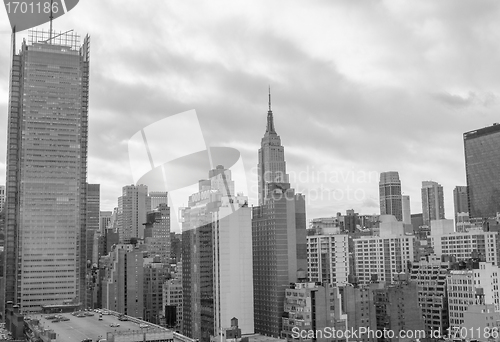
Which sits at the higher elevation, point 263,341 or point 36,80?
point 36,80

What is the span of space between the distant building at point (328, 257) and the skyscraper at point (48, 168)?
1592cm

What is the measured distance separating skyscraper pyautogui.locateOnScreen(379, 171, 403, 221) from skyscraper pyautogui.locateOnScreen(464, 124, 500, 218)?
826 centimetres

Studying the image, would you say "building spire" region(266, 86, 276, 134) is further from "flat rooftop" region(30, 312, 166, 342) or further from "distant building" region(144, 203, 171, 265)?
"flat rooftop" region(30, 312, 166, 342)

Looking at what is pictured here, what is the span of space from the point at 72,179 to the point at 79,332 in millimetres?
19913

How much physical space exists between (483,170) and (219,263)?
4859 cm

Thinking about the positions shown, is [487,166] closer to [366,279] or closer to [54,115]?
[366,279]

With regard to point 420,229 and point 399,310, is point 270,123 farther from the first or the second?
point 399,310

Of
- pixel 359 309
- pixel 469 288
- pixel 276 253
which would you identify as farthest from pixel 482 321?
pixel 276 253

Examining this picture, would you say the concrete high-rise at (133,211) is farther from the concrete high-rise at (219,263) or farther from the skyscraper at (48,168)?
the concrete high-rise at (219,263)

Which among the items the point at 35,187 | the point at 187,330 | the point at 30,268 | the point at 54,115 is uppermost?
the point at 54,115

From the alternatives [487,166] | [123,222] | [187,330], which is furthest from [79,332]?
[487,166]

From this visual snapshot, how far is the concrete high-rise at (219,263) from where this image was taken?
25.6 metres

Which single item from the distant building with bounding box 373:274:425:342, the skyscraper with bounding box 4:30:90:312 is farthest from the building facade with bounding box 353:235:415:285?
the skyscraper with bounding box 4:30:90:312

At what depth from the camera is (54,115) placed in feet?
134
